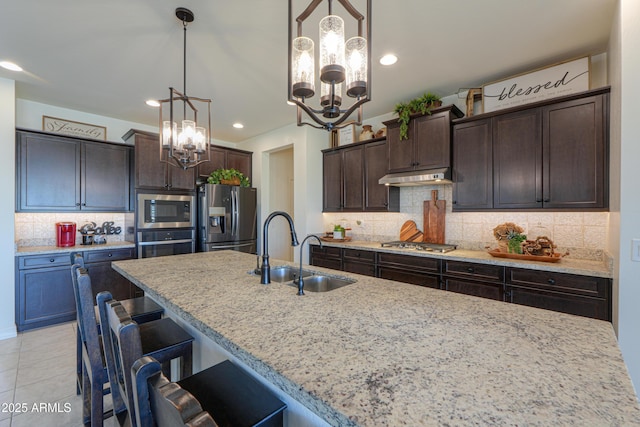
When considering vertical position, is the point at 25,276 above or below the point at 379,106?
below

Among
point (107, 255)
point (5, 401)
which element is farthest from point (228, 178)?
point (5, 401)

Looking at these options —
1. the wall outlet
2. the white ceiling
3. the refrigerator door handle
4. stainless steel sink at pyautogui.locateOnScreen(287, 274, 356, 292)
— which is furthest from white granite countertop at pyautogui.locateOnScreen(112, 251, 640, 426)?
the refrigerator door handle

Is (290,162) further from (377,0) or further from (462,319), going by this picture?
(462,319)

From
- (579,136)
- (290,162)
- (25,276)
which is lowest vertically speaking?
(25,276)

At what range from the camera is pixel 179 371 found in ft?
5.75

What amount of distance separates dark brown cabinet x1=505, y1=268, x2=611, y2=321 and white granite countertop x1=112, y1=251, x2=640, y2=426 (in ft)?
4.61

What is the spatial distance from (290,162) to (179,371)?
15.0ft

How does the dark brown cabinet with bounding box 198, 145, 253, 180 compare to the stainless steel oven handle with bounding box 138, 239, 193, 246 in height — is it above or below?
above

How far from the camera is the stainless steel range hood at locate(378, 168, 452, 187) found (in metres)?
3.06

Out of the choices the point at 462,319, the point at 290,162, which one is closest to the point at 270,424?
the point at 462,319

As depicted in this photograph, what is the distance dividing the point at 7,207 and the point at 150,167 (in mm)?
1458

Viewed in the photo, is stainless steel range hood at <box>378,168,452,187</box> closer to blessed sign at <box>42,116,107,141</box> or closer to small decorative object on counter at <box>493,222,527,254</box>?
small decorative object on counter at <box>493,222,527,254</box>

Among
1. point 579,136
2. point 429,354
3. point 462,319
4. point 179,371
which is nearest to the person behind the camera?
point 429,354

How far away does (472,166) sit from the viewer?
2.99 m
